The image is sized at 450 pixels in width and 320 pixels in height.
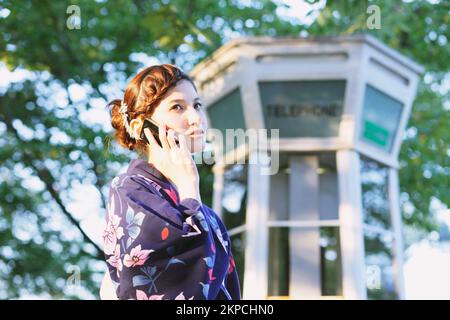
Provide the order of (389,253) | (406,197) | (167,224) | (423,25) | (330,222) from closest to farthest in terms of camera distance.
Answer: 1. (167,224)
2. (330,222)
3. (389,253)
4. (423,25)
5. (406,197)

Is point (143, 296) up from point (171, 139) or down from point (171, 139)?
down

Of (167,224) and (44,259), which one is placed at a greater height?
(44,259)

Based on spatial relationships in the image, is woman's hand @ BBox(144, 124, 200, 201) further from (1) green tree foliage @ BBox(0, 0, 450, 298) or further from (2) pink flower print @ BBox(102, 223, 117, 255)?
(1) green tree foliage @ BBox(0, 0, 450, 298)

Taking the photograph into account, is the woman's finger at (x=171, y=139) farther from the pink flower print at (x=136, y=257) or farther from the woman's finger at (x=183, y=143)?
the pink flower print at (x=136, y=257)

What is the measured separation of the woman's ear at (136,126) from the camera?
133 centimetres

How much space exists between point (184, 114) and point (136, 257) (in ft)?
1.11

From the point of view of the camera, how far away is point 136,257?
1.09 metres

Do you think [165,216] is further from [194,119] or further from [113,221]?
[194,119]

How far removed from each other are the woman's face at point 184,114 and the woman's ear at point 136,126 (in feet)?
0.12

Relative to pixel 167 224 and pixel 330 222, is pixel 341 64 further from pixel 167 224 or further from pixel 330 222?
pixel 167 224

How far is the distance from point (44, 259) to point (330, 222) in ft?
14.0

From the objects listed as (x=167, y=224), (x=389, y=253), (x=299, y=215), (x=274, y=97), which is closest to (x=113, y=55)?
(x=274, y=97)

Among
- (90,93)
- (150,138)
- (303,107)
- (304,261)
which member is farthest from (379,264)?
(150,138)

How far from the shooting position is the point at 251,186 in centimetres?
523
